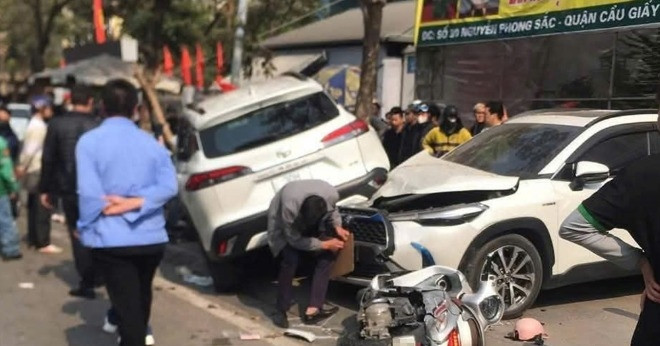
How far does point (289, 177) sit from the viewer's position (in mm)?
6980

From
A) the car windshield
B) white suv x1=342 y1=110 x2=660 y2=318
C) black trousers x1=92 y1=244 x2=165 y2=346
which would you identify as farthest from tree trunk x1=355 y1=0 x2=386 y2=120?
black trousers x1=92 y1=244 x2=165 y2=346

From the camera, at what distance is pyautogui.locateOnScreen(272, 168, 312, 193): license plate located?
6.96 meters

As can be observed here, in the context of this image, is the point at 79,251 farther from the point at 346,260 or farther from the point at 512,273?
the point at 512,273

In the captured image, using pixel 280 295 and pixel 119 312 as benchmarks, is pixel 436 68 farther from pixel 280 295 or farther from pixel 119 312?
pixel 119 312

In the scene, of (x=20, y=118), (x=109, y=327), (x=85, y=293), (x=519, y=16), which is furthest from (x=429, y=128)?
(x=20, y=118)

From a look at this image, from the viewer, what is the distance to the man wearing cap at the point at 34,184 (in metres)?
8.99

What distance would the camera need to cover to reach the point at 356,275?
6332mm

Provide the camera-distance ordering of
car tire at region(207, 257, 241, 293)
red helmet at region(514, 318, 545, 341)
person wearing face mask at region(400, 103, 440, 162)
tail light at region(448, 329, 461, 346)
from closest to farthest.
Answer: tail light at region(448, 329, 461, 346) → red helmet at region(514, 318, 545, 341) → car tire at region(207, 257, 241, 293) → person wearing face mask at region(400, 103, 440, 162)

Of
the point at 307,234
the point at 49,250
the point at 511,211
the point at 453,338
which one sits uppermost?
the point at 511,211

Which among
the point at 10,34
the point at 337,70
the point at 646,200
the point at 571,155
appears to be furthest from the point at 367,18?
the point at 10,34

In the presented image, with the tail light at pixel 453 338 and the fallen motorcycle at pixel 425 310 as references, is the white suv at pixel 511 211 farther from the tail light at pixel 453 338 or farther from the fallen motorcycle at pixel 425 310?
the tail light at pixel 453 338

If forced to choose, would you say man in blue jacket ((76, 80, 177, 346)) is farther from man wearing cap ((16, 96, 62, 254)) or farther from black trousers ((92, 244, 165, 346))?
man wearing cap ((16, 96, 62, 254))

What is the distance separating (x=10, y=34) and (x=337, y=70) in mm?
35333

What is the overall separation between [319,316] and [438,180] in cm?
146
